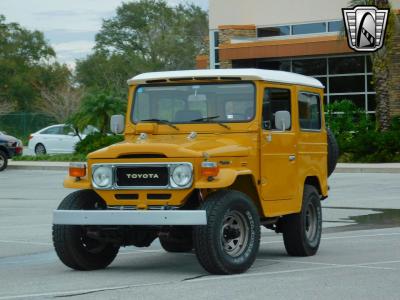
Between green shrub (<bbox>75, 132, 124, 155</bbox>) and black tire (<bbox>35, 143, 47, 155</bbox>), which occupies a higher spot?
green shrub (<bbox>75, 132, 124, 155</bbox>)

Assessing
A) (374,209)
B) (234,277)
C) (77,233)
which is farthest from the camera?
(374,209)

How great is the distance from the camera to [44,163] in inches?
1499

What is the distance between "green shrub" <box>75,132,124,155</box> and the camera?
126ft

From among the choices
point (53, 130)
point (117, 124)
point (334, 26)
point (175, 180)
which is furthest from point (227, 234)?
point (53, 130)

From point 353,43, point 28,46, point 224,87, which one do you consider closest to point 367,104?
point 353,43

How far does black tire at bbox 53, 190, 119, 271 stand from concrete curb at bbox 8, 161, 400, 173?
775 inches

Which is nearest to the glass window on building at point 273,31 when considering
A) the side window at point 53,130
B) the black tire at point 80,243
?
the side window at point 53,130

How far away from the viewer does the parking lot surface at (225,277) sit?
9750 millimetres

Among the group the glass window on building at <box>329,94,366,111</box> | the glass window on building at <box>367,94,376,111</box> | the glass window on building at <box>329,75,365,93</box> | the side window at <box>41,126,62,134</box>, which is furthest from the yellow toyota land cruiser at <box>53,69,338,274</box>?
the side window at <box>41,126,62,134</box>

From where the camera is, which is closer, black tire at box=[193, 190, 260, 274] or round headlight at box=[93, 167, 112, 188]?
black tire at box=[193, 190, 260, 274]

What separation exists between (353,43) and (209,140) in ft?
104

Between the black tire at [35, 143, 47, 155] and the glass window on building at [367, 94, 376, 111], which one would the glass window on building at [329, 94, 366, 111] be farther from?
the black tire at [35, 143, 47, 155]

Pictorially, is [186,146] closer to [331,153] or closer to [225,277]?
[225,277]

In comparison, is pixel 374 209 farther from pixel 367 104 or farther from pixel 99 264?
pixel 367 104
